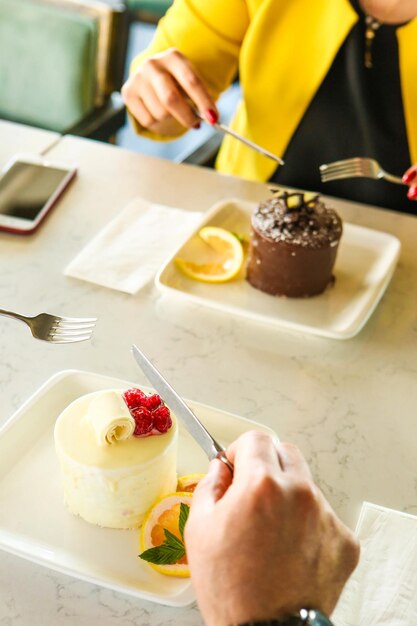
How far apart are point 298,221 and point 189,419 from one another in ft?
2.02

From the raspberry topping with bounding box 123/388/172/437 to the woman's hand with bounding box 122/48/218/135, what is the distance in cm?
85

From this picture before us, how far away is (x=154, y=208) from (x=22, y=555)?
3.12 feet

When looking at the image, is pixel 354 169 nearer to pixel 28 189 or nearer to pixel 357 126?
pixel 357 126

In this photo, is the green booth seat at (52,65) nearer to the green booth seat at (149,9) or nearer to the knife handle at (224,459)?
the knife handle at (224,459)

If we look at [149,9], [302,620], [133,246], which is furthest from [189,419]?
[149,9]

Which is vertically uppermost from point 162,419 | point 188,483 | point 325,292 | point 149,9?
point 162,419

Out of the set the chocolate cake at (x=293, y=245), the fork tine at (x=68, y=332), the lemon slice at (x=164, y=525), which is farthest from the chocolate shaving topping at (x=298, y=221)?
the lemon slice at (x=164, y=525)

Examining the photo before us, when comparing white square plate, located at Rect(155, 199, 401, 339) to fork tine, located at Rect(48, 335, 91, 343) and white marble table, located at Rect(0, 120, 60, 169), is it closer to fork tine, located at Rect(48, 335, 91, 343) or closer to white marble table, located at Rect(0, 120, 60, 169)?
fork tine, located at Rect(48, 335, 91, 343)

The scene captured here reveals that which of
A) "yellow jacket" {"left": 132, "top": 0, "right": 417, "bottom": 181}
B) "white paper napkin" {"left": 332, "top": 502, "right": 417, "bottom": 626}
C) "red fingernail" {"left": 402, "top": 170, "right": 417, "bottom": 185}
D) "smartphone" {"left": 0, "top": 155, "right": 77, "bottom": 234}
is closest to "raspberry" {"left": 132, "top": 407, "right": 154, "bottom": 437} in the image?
"white paper napkin" {"left": 332, "top": 502, "right": 417, "bottom": 626}

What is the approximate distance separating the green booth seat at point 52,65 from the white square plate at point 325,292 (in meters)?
0.78

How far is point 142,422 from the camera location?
98cm

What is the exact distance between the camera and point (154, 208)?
5.65ft

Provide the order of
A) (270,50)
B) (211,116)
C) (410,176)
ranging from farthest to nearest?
(270,50), (211,116), (410,176)

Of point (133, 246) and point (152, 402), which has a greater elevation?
point (152, 402)
